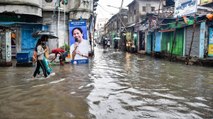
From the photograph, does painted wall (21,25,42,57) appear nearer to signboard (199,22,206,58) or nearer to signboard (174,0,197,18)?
signboard (174,0,197,18)

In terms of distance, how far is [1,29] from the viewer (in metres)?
15.7

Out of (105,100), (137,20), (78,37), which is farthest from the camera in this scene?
(137,20)

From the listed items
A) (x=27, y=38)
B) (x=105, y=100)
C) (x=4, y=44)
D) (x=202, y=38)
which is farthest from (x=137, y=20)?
(x=105, y=100)

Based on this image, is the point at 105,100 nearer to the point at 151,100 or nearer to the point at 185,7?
the point at 151,100

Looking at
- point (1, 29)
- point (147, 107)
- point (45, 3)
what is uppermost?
point (45, 3)

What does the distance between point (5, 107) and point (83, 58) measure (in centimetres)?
1156

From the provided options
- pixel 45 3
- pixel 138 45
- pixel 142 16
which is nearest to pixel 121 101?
pixel 45 3

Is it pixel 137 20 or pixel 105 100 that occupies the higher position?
pixel 137 20

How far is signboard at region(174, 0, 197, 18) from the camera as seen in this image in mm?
18263

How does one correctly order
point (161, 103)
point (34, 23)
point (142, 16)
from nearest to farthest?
point (161, 103) < point (34, 23) < point (142, 16)

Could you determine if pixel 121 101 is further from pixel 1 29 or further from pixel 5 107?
pixel 1 29

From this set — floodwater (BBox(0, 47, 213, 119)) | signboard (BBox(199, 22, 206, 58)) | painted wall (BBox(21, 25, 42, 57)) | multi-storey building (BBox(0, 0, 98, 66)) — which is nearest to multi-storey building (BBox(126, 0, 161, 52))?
multi-storey building (BBox(0, 0, 98, 66))

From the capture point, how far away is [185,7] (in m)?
19.5

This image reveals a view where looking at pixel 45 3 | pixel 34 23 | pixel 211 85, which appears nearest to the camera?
pixel 211 85
